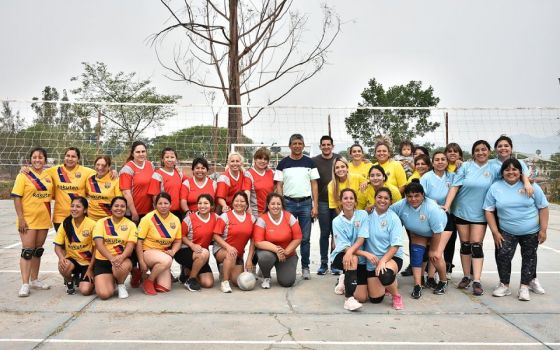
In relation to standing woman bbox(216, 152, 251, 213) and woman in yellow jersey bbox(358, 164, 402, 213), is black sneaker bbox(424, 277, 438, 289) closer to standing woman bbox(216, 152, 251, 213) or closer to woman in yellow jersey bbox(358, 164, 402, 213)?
woman in yellow jersey bbox(358, 164, 402, 213)

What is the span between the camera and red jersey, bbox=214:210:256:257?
5.55m

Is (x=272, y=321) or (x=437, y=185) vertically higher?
(x=437, y=185)

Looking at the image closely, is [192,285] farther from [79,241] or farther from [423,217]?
[423,217]

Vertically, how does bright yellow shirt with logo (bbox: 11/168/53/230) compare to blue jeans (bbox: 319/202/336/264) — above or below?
above

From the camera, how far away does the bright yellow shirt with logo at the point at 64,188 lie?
5.43m

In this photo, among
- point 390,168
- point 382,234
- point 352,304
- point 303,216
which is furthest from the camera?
point 303,216

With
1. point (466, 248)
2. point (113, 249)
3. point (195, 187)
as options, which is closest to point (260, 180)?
point (195, 187)

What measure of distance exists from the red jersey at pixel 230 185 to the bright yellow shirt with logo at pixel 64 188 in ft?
4.80

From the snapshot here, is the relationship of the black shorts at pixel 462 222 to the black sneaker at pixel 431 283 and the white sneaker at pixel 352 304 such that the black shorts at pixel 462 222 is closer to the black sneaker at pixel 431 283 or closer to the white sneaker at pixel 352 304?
the black sneaker at pixel 431 283

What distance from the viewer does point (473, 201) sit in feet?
17.5

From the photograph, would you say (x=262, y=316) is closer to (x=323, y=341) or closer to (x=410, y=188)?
(x=323, y=341)

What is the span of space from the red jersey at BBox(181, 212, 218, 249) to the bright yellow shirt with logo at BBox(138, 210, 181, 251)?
0.17 meters

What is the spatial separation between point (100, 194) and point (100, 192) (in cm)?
2

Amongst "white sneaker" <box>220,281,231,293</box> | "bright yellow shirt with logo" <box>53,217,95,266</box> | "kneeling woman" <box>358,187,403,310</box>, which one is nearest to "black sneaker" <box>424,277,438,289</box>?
"kneeling woman" <box>358,187,403,310</box>
